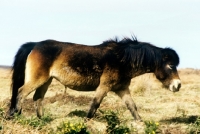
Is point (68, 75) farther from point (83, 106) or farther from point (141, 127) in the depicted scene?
point (83, 106)

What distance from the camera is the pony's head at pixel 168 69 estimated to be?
10156 millimetres

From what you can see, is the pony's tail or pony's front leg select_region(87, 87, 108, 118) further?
the pony's tail

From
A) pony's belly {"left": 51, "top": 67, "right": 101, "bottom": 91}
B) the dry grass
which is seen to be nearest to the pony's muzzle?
the dry grass

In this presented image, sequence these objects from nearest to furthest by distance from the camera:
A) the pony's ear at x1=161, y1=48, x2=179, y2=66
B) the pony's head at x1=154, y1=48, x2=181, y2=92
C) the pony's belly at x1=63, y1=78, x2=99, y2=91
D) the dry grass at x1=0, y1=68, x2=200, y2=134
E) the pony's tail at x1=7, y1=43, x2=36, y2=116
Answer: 1. the dry grass at x1=0, y1=68, x2=200, y2=134
2. the pony's belly at x1=63, y1=78, x2=99, y2=91
3. the pony's tail at x1=7, y1=43, x2=36, y2=116
4. the pony's head at x1=154, y1=48, x2=181, y2=92
5. the pony's ear at x1=161, y1=48, x2=179, y2=66

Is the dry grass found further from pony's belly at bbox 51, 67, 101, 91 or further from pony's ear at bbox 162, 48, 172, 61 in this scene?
pony's ear at bbox 162, 48, 172, 61

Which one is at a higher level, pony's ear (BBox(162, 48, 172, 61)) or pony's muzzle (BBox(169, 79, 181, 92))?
pony's ear (BBox(162, 48, 172, 61))

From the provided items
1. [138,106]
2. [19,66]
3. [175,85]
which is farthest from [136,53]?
[138,106]

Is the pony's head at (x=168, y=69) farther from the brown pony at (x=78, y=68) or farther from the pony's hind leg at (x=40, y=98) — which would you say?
the pony's hind leg at (x=40, y=98)

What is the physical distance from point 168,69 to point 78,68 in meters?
2.36

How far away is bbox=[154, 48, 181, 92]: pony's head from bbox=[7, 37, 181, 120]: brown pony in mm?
56

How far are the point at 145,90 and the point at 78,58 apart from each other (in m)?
8.57

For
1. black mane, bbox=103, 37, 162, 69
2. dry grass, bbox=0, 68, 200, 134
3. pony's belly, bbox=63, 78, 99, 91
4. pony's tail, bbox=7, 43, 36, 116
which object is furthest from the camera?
black mane, bbox=103, 37, 162, 69

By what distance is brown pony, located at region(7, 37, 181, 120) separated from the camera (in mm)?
9406

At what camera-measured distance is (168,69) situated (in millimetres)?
10211
